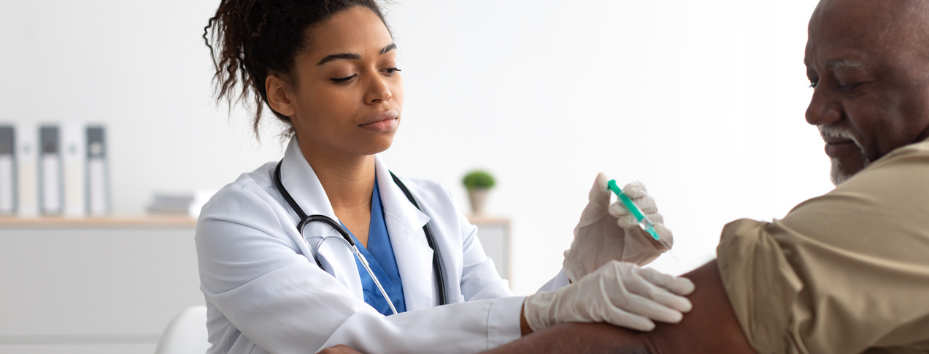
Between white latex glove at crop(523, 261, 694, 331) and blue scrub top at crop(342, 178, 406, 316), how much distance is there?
44 centimetres

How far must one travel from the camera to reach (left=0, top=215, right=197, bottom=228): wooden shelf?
2785 mm

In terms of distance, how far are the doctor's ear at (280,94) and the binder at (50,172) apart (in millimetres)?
1792

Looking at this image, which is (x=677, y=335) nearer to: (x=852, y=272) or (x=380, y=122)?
(x=852, y=272)

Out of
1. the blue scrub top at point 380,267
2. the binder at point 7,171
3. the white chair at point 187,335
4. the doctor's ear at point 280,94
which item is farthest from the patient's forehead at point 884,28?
the binder at point 7,171

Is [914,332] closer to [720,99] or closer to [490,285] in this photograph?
[490,285]

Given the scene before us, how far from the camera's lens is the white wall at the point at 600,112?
139 inches

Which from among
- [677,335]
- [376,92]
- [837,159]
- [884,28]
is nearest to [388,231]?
[376,92]

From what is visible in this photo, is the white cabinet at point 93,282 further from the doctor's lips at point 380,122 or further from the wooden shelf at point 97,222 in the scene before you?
the doctor's lips at point 380,122

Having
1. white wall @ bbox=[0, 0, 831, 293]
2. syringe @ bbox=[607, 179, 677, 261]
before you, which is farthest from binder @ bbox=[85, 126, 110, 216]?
syringe @ bbox=[607, 179, 677, 261]

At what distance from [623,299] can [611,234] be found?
0.38 meters

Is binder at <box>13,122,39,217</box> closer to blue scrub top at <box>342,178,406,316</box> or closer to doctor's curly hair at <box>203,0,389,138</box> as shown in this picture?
doctor's curly hair at <box>203,0,389,138</box>

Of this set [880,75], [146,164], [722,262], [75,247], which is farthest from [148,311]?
[880,75]

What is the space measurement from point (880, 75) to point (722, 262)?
0.35 meters

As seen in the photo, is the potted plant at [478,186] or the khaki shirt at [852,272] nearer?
the khaki shirt at [852,272]
